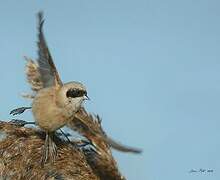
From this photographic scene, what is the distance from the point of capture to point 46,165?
15.1 feet

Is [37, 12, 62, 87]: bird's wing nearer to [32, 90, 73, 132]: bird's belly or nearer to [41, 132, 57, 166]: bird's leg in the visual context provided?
[32, 90, 73, 132]: bird's belly

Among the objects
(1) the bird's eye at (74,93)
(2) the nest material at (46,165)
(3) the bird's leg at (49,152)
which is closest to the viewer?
(2) the nest material at (46,165)

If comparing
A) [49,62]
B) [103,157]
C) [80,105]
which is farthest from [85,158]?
[49,62]

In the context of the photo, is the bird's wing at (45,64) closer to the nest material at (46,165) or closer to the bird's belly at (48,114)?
the bird's belly at (48,114)

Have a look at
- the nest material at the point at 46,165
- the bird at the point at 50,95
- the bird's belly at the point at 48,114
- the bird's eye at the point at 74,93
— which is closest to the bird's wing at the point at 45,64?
the bird at the point at 50,95

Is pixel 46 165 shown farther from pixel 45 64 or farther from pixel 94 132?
pixel 45 64

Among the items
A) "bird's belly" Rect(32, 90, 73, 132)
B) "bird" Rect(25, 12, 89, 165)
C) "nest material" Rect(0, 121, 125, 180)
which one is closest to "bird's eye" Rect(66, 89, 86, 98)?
"bird" Rect(25, 12, 89, 165)

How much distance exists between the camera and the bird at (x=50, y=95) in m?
5.05

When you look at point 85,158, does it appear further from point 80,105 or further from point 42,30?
point 42,30

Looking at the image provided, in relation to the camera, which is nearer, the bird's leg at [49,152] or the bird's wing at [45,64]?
the bird's leg at [49,152]

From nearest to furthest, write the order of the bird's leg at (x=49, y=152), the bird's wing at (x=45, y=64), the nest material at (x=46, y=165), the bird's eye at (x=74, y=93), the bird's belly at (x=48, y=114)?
the nest material at (x=46, y=165), the bird's leg at (x=49, y=152), the bird's eye at (x=74, y=93), the bird's belly at (x=48, y=114), the bird's wing at (x=45, y=64)

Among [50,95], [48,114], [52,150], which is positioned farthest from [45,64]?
[52,150]

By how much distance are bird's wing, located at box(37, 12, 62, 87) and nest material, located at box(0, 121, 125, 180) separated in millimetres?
821

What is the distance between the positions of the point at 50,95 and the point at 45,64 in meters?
0.41
